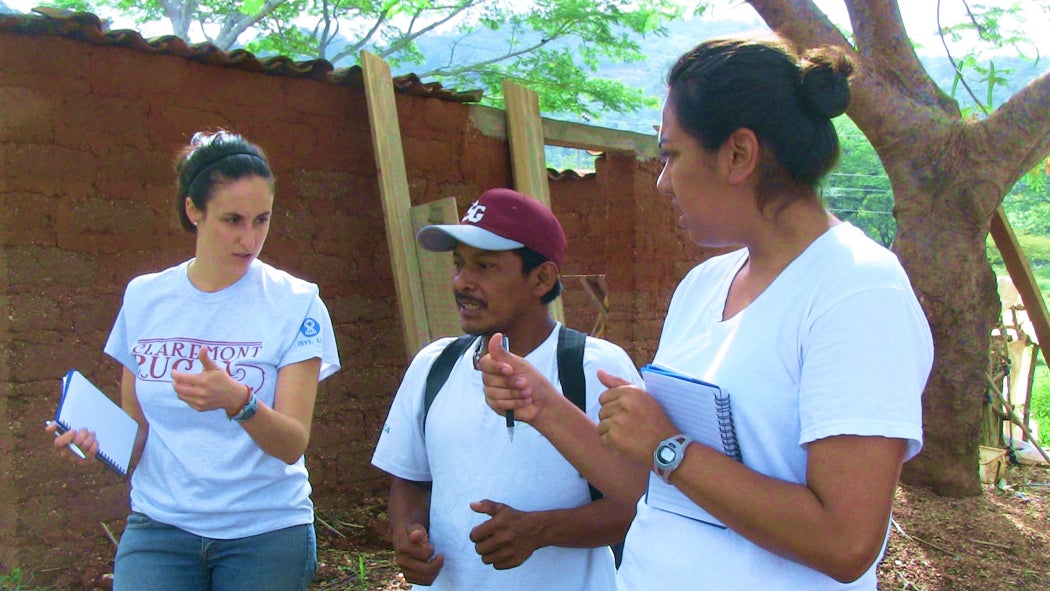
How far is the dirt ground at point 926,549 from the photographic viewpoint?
13.6ft

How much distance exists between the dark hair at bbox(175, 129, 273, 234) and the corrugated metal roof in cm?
200

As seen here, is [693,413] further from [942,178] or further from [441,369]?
[942,178]

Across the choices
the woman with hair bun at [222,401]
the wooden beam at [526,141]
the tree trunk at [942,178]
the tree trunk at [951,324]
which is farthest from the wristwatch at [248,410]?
the tree trunk at [951,324]

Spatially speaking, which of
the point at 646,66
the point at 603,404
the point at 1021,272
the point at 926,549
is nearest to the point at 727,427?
the point at 603,404

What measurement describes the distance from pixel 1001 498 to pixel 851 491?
18.8 feet

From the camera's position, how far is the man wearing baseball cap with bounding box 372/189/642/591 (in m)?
1.95

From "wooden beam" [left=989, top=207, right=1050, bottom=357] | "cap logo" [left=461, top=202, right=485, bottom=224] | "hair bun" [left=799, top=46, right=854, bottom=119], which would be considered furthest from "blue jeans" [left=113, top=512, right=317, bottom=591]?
"wooden beam" [left=989, top=207, right=1050, bottom=357]

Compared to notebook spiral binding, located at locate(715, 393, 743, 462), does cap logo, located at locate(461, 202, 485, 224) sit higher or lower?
higher

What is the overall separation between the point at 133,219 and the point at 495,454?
2.94 m

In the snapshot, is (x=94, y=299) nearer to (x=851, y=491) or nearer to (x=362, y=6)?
(x=851, y=491)

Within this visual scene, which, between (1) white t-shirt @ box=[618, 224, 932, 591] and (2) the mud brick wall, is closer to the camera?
(1) white t-shirt @ box=[618, 224, 932, 591]

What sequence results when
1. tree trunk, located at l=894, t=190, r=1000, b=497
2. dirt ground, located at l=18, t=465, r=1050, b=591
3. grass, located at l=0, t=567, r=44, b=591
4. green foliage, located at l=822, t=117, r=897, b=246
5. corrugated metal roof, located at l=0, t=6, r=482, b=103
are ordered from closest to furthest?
grass, located at l=0, t=567, r=44, b=591 < corrugated metal roof, located at l=0, t=6, r=482, b=103 < dirt ground, located at l=18, t=465, r=1050, b=591 < tree trunk, located at l=894, t=190, r=1000, b=497 < green foliage, located at l=822, t=117, r=897, b=246

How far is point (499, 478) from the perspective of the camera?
2002 mm

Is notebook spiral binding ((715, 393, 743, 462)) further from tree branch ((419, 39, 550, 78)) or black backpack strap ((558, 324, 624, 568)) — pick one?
tree branch ((419, 39, 550, 78))
